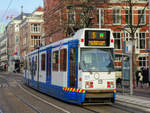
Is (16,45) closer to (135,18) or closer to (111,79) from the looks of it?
(135,18)

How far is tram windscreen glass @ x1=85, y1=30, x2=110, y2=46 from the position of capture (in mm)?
13789

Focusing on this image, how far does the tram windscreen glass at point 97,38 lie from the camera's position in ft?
45.2

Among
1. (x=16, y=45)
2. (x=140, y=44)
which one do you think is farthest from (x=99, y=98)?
(x=16, y=45)

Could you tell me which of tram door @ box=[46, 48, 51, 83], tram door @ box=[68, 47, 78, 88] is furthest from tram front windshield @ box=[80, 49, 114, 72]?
tram door @ box=[46, 48, 51, 83]

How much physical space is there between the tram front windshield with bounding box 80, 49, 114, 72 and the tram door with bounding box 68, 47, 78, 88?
16.7 inches

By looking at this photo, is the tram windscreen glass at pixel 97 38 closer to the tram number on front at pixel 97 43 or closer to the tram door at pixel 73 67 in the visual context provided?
the tram number on front at pixel 97 43

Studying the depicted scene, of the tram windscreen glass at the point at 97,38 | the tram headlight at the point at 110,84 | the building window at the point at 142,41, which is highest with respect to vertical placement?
the building window at the point at 142,41

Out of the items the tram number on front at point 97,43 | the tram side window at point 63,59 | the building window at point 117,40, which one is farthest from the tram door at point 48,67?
the building window at point 117,40

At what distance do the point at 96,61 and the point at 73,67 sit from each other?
1.11 meters

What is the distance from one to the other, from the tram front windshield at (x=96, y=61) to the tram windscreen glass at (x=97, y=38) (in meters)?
0.31

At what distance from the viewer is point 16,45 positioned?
105500 mm

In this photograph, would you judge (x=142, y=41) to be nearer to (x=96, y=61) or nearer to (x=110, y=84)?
(x=110, y=84)

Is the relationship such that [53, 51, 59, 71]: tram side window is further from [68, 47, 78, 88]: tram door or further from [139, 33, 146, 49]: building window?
[139, 33, 146, 49]: building window

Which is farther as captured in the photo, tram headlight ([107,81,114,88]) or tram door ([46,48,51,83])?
tram door ([46,48,51,83])
